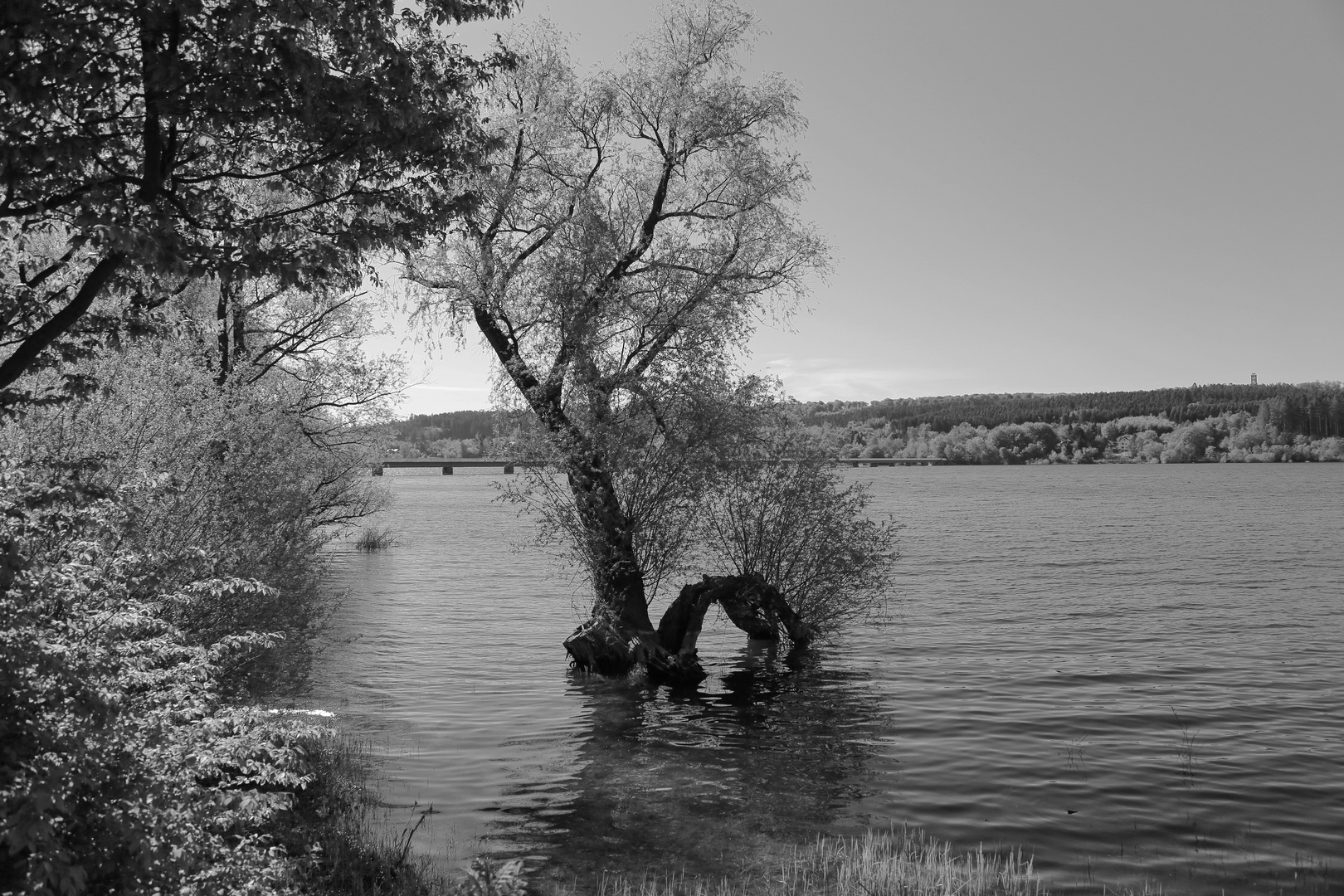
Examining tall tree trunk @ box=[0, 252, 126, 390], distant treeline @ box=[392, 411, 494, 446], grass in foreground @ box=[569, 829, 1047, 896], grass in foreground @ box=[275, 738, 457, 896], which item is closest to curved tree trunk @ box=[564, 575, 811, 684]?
grass in foreground @ box=[275, 738, 457, 896]

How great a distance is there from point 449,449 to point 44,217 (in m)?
142

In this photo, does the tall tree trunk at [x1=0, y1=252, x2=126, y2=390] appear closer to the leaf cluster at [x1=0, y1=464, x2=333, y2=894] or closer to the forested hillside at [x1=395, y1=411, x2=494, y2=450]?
the leaf cluster at [x1=0, y1=464, x2=333, y2=894]

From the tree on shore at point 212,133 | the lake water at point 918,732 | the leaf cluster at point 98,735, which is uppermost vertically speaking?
the tree on shore at point 212,133

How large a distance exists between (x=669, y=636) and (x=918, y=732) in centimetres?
655

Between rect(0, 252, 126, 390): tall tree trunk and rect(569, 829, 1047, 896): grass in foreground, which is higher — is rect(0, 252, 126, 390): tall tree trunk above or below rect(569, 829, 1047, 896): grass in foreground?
above

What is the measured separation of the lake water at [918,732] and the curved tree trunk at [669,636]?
63 cm

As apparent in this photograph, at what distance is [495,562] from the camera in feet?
180

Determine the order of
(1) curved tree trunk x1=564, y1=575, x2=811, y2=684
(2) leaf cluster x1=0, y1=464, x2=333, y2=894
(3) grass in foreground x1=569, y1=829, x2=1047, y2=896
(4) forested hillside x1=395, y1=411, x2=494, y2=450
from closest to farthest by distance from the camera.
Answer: (2) leaf cluster x1=0, y1=464, x2=333, y2=894 → (3) grass in foreground x1=569, y1=829, x2=1047, y2=896 → (1) curved tree trunk x1=564, y1=575, x2=811, y2=684 → (4) forested hillside x1=395, y1=411, x2=494, y2=450

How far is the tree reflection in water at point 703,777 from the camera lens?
42.8 feet

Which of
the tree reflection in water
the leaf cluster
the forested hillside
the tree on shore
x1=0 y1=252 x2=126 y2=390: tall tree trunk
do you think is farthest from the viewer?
the forested hillside

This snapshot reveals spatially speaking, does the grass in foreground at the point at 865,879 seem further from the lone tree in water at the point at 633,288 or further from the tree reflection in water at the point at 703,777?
the lone tree in water at the point at 633,288

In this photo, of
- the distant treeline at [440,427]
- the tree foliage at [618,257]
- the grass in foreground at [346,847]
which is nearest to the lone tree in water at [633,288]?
the tree foliage at [618,257]

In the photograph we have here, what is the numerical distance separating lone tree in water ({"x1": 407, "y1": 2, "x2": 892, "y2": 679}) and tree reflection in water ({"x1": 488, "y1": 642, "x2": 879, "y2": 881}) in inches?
72.6

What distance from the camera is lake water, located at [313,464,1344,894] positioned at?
1362 cm
